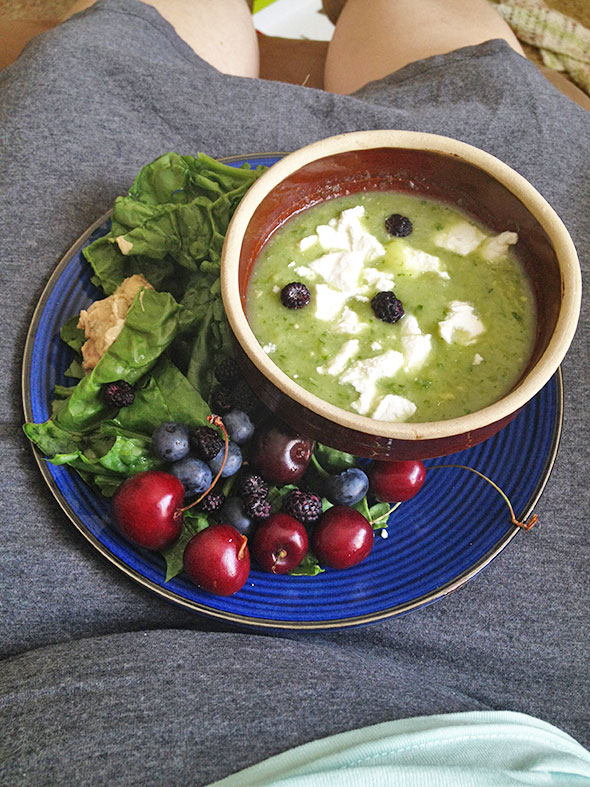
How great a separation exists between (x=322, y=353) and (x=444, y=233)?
32 cm

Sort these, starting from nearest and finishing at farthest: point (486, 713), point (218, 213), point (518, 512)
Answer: point (486, 713)
point (518, 512)
point (218, 213)

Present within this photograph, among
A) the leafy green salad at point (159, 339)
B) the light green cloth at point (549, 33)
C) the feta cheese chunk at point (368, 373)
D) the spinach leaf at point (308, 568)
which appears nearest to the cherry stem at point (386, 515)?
the leafy green salad at point (159, 339)

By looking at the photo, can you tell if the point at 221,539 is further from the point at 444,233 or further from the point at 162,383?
the point at 444,233

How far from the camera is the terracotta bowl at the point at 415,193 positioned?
922 mm

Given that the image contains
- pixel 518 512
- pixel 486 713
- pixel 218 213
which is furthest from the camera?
pixel 218 213

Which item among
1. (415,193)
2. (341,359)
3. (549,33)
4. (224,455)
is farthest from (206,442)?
(549,33)

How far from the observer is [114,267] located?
123cm

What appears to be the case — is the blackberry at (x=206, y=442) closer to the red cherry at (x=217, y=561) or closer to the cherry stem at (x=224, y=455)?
the cherry stem at (x=224, y=455)

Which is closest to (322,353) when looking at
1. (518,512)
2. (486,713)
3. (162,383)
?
(162,383)

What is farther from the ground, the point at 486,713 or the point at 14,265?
the point at 14,265

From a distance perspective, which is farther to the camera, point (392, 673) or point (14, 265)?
point (14, 265)

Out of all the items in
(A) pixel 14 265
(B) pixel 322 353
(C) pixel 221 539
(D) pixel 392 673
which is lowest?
(D) pixel 392 673

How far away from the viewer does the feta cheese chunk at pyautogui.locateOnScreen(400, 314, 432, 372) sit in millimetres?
1028

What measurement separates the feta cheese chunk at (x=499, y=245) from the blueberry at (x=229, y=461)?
1.72ft
